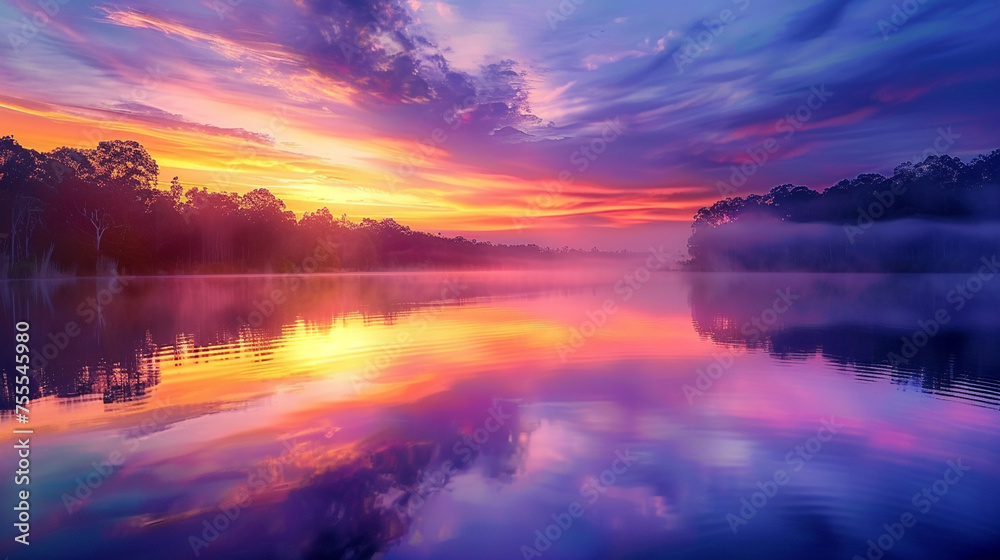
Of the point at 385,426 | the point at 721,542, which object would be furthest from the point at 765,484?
the point at 385,426

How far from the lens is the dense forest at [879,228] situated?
105625mm

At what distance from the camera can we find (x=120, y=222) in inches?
3305

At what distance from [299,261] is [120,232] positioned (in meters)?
51.6

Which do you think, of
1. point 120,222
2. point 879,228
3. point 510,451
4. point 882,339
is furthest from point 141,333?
point 879,228

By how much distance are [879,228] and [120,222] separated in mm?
153993

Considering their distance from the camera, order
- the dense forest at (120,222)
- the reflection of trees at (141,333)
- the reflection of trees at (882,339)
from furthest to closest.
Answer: the dense forest at (120,222), the reflection of trees at (882,339), the reflection of trees at (141,333)

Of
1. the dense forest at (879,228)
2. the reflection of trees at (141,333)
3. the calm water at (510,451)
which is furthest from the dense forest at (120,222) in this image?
the dense forest at (879,228)

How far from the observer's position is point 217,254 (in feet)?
367

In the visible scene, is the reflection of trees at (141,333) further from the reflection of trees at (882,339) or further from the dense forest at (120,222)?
the dense forest at (120,222)

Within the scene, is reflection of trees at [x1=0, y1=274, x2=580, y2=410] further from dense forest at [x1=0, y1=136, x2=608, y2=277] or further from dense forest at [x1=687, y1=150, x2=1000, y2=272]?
dense forest at [x1=687, y1=150, x2=1000, y2=272]

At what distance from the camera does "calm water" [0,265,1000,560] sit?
A: 5711mm

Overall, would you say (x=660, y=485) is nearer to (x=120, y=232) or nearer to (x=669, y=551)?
(x=669, y=551)

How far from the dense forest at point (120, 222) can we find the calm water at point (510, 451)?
3119 inches

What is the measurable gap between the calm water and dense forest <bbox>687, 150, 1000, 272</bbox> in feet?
381
